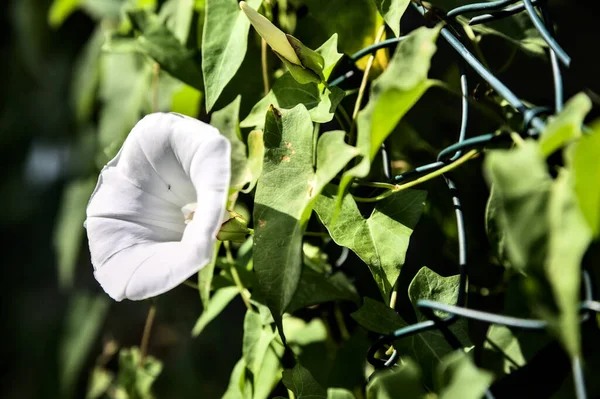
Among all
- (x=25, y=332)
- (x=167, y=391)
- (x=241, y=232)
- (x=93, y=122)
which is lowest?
(x=25, y=332)

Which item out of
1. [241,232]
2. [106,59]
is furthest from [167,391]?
[241,232]

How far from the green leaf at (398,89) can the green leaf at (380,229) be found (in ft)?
0.36

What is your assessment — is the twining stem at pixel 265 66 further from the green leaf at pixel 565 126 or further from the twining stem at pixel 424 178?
the green leaf at pixel 565 126

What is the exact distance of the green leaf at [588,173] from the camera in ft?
1.16

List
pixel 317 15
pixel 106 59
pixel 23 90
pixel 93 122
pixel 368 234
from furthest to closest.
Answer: pixel 23 90 < pixel 93 122 < pixel 106 59 < pixel 317 15 < pixel 368 234

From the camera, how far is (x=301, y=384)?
585 millimetres

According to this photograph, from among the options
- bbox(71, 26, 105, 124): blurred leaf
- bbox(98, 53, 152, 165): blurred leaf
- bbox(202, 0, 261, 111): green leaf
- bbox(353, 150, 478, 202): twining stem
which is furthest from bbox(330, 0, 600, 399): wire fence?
bbox(71, 26, 105, 124): blurred leaf

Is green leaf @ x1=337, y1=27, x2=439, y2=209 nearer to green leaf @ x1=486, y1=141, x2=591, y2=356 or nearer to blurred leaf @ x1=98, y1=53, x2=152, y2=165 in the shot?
green leaf @ x1=486, y1=141, x2=591, y2=356

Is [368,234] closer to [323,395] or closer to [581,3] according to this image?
[323,395]

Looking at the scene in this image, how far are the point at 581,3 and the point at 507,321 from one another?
1050mm

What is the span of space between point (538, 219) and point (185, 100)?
0.63 m

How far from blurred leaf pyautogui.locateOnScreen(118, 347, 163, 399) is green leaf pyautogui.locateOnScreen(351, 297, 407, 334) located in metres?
0.46

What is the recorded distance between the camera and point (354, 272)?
86 centimetres

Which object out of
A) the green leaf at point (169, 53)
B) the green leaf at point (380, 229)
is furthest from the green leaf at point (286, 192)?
Result: the green leaf at point (169, 53)
